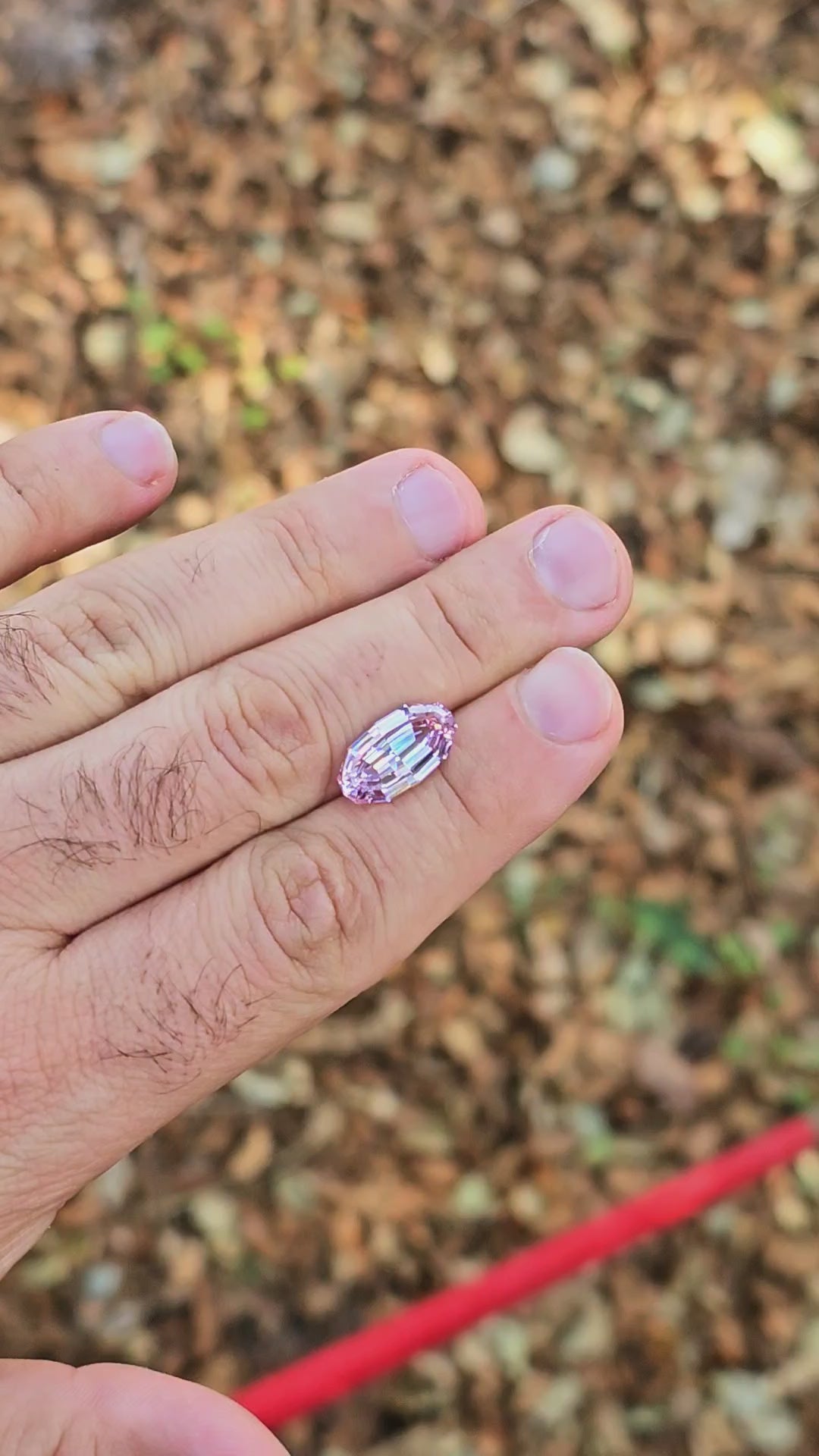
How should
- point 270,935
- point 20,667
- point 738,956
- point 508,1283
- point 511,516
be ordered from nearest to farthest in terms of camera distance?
1. point 270,935
2. point 20,667
3. point 508,1283
4. point 738,956
5. point 511,516

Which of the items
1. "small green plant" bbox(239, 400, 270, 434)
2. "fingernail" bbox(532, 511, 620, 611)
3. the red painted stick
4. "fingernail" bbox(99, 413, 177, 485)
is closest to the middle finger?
"fingernail" bbox(532, 511, 620, 611)

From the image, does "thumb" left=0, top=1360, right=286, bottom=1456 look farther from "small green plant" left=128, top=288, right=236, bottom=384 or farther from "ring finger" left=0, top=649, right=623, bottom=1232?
"small green plant" left=128, top=288, right=236, bottom=384

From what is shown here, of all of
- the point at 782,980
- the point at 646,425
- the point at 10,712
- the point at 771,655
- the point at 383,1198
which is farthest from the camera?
the point at 646,425

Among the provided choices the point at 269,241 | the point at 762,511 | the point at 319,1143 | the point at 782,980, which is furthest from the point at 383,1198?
the point at 269,241

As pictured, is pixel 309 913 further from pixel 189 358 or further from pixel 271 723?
pixel 189 358

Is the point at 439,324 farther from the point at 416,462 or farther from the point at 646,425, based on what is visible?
the point at 416,462

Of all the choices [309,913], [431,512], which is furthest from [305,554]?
[309,913]
